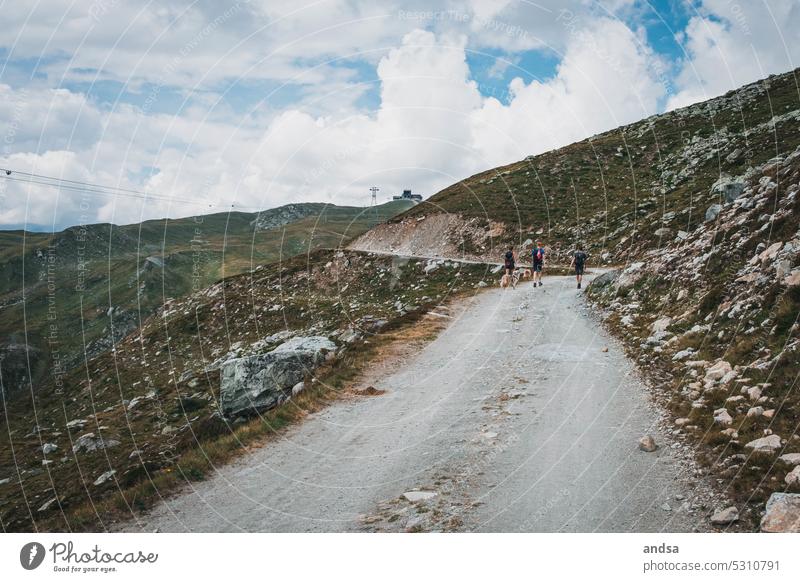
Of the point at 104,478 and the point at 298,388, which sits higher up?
the point at 298,388

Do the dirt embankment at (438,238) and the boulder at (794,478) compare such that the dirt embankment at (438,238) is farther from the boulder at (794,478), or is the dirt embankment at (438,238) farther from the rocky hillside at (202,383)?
the boulder at (794,478)

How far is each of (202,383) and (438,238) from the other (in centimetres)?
3027

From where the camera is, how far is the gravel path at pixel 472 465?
749cm

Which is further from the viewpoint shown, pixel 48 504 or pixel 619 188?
pixel 619 188

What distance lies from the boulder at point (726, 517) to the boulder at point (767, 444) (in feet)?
4.24

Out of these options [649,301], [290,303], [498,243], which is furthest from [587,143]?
[649,301]

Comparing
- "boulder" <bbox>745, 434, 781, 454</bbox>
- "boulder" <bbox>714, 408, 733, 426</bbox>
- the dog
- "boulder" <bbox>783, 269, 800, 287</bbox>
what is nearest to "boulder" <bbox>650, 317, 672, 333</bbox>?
"boulder" <bbox>783, 269, 800, 287</bbox>

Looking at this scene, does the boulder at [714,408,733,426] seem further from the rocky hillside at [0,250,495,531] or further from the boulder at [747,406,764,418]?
the rocky hillside at [0,250,495,531]

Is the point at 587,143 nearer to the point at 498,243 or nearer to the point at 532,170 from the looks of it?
the point at 532,170

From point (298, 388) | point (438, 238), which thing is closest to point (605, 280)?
point (298, 388)

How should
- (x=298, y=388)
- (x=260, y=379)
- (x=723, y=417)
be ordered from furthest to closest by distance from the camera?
(x=260, y=379), (x=298, y=388), (x=723, y=417)
